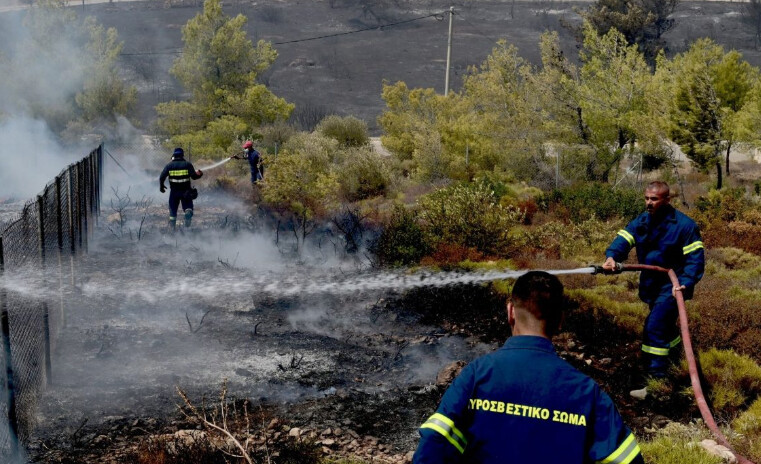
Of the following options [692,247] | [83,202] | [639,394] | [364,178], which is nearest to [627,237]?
[692,247]

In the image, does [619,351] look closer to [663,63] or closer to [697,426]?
[697,426]

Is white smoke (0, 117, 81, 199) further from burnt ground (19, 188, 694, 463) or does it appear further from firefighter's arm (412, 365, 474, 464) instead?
firefighter's arm (412, 365, 474, 464)

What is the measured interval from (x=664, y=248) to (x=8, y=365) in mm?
5077

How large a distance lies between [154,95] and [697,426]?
67.7m

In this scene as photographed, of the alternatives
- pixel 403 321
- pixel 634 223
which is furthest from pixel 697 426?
pixel 403 321

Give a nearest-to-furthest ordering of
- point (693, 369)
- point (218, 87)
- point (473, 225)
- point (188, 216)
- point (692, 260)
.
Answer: point (693, 369), point (692, 260), point (473, 225), point (188, 216), point (218, 87)

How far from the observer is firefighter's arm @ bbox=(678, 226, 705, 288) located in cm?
600

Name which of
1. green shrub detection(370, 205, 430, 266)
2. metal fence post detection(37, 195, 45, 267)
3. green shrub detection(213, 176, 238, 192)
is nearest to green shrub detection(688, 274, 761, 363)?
green shrub detection(370, 205, 430, 266)

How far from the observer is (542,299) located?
8.43 ft

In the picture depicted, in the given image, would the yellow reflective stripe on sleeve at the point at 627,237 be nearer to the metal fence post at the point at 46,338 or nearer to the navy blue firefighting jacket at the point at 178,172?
the metal fence post at the point at 46,338

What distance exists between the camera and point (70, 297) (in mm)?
9180

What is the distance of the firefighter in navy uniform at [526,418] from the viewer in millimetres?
2406

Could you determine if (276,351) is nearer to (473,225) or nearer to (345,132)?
(473,225)

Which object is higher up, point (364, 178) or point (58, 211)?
point (58, 211)
